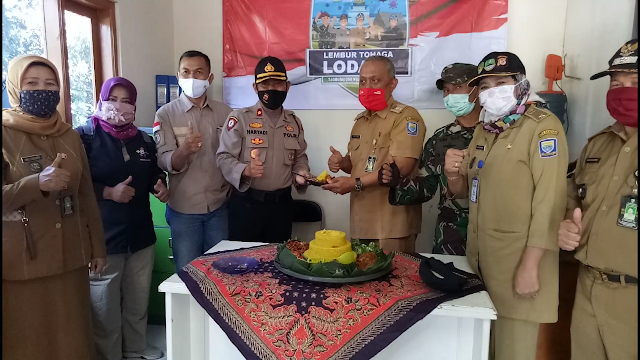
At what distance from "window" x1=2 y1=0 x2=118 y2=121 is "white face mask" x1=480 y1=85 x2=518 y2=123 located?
98.5 inches

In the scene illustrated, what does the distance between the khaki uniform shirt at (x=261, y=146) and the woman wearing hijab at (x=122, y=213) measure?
442mm

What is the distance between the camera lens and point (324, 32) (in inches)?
145

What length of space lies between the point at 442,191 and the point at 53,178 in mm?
1967

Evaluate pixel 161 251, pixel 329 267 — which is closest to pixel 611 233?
pixel 329 267

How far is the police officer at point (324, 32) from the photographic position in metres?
3.65

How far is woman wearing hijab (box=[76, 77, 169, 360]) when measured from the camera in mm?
2455

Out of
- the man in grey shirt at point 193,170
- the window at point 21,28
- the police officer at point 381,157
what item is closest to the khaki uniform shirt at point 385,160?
the police officer at point 381,157

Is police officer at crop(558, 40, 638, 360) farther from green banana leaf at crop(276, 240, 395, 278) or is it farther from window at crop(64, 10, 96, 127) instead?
window at crop(64, 10, 96, 127)

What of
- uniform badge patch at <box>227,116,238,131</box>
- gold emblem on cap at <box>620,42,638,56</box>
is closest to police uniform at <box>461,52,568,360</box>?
gold emblem on cap at <box>620,42,638,56</box>

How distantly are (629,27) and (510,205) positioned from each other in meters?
1.28

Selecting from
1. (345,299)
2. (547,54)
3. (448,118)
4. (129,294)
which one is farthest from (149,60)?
(547,54)

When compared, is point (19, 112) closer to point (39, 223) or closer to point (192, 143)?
point (39, 223)

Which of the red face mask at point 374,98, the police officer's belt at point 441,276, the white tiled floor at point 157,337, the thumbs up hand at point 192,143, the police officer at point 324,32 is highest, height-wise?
the police officer at point 324,32

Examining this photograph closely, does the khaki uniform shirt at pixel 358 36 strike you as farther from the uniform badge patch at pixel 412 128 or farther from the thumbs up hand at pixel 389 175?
the thumbs up hand at pixel 389 175
